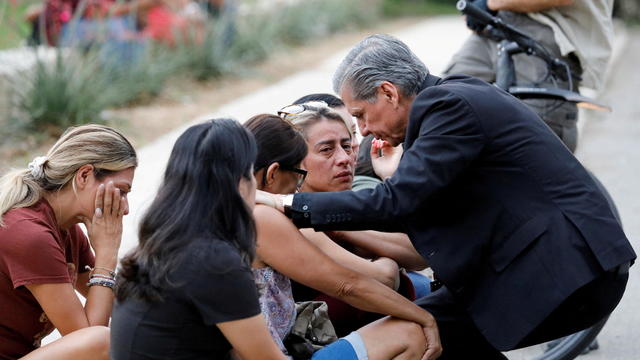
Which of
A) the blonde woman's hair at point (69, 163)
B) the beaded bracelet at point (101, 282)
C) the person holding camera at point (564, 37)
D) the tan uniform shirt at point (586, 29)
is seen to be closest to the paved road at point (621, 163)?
the person holding camera at point (564, 37)

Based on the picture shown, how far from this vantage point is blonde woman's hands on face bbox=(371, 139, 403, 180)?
4031mm

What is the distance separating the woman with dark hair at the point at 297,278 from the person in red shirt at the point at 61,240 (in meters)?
0.50

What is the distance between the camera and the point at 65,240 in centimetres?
342

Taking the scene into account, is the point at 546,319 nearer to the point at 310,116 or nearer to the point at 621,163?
the point at 310,116

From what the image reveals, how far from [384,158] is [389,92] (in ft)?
2.70

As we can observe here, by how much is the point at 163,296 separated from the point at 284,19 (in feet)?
36.4

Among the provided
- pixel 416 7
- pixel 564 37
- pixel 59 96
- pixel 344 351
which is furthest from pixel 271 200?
pixel 416 7

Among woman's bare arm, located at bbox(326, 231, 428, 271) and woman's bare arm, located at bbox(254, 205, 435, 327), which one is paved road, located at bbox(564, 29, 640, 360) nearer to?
woman's bare arm, located at bbox(326, 231, 428, 271)

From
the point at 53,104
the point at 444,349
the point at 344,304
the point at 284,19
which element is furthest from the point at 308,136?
the point at 284,19

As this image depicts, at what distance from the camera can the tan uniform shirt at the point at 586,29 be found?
4.80 m

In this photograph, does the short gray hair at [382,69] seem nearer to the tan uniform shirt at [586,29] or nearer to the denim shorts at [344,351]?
the denim shorts at [344,351]

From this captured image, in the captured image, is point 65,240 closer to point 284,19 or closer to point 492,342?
Result: point 492,342

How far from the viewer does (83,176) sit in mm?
3293

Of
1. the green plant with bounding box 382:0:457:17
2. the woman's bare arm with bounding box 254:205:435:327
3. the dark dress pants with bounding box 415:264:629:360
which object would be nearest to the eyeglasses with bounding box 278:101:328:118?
the woman's bare arm with bounding box 254:205:435:327
